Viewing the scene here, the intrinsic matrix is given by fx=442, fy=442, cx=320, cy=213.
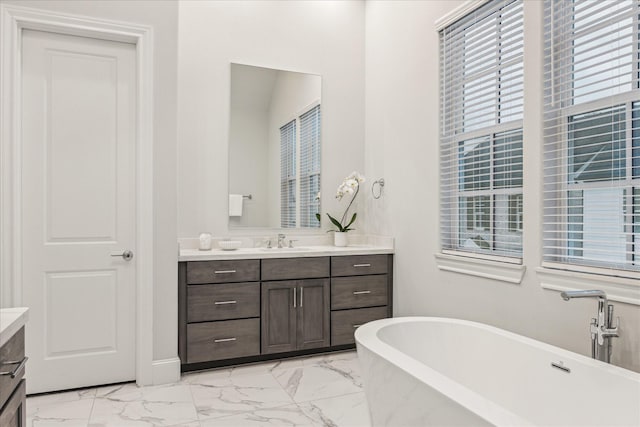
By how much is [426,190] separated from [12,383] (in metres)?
2.69

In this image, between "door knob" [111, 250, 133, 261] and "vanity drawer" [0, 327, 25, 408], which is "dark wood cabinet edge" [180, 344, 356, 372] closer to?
"door knob" [111, 250, 133, 261]

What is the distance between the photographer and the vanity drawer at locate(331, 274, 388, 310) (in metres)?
3.46

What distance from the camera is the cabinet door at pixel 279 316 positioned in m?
3.21

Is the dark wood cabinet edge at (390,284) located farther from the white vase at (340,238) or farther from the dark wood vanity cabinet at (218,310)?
the dark wood vanity cabinet at (218,310)

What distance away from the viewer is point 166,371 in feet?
9.54

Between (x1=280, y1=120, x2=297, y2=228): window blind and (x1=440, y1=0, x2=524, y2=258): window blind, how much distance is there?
131 cm

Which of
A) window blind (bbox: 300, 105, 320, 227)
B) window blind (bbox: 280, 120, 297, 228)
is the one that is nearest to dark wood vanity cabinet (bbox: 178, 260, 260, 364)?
window blind (bbox: 280, 120, 297, 228)

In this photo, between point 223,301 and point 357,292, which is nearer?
point 223,301

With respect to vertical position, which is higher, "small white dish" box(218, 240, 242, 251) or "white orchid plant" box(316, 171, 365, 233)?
"white orchid plant" box(316, 171, 365, 233)

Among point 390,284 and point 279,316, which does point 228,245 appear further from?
point 390,284

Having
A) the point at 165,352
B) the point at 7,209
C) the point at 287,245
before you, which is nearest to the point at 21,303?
the point at 7,209

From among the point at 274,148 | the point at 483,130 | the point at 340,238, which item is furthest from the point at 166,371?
the point at 483,130

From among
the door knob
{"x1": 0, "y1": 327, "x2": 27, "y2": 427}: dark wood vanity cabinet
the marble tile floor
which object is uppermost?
the door knob

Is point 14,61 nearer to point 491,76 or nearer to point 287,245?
point 287,245
